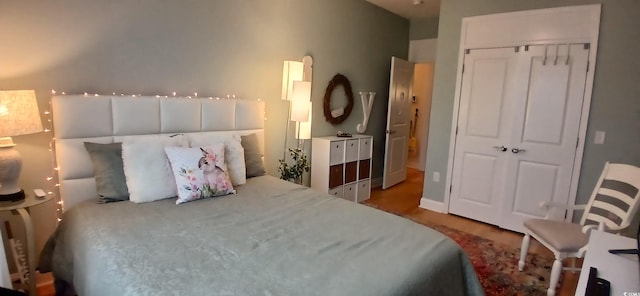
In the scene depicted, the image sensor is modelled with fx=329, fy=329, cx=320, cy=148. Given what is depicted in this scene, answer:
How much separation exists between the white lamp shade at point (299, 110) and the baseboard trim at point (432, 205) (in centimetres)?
191

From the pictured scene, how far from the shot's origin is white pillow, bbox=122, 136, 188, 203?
2.11 m

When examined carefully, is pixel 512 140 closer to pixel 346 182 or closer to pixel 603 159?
pixel 603 159

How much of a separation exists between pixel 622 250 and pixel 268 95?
2.90 meters

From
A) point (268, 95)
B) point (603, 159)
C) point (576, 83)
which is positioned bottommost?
point (603, 159)

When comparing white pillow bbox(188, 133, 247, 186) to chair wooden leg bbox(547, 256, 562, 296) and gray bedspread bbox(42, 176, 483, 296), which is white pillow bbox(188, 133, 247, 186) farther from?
chair wooden leg bbox(547, 256, 562, 296)

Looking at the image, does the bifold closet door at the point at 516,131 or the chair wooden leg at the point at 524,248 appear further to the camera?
the bifold closet door at the point at 516,131

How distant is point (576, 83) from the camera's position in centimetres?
305

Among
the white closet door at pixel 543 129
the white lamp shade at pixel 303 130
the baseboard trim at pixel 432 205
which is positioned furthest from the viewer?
the baseboard trim at pixel 432 205

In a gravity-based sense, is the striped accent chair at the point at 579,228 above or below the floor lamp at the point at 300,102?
below

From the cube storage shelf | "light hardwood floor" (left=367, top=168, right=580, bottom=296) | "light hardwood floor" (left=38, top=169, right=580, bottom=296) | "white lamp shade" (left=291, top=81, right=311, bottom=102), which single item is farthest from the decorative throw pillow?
"light hardwood floor" (left=367, top=168, right=580, bottom=296)

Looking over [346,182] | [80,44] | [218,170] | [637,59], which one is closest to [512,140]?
[637,59]

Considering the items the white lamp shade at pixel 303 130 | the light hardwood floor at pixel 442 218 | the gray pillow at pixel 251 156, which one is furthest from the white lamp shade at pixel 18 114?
the light hardwood floor at pixel 442 218

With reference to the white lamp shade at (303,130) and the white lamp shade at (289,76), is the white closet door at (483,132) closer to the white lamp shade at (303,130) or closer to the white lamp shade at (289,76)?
the white lamp shade at (303,130)

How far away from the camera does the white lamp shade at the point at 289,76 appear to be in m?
3.46
